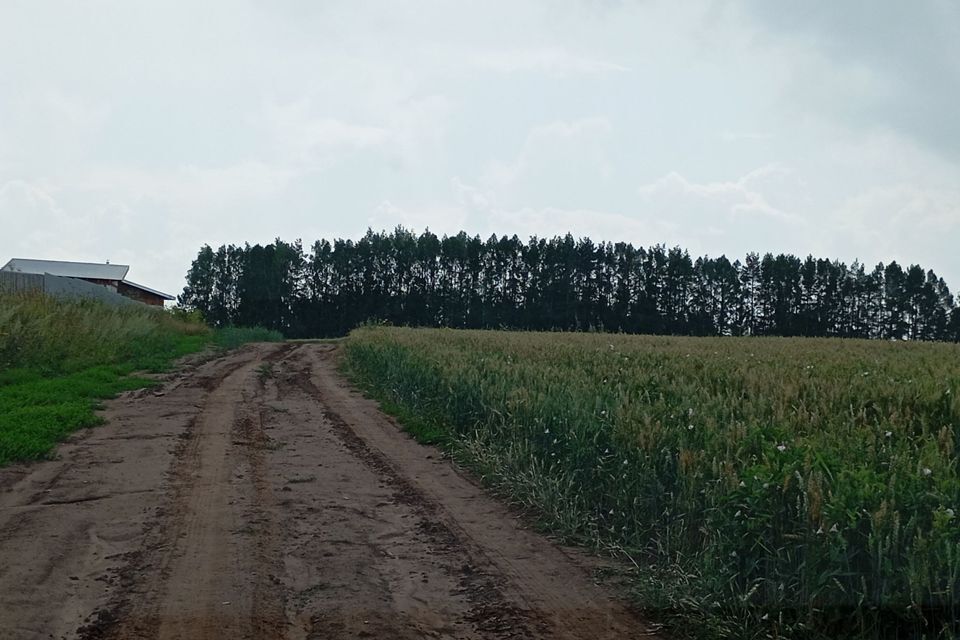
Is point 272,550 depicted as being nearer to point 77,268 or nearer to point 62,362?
point 62,362

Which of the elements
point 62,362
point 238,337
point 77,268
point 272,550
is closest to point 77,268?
point 77,268

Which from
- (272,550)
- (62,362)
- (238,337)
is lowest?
(272,550)

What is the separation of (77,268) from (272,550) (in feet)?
233

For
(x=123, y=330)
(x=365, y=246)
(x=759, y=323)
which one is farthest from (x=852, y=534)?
(x=365, y=246)

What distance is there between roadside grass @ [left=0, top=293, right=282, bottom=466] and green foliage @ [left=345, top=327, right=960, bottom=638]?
518 cm

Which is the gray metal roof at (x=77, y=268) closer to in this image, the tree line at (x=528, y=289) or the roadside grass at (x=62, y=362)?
the tree line at (x=528, y=289)

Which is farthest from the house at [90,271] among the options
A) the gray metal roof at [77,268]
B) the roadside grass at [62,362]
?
the roadside grass at [62,362]

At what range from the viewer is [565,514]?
22.7 ft

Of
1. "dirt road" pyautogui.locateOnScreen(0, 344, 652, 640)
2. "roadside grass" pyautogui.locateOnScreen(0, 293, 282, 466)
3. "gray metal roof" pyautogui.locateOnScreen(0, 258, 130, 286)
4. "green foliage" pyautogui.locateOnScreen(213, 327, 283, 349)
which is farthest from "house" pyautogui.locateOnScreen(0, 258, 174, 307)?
"dirt road" pyautogui.locateOnScreen(0, 344, 652, 640)

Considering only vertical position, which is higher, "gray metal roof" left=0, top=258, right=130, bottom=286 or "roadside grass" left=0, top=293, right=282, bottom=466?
"gray metal roof" left=0, top=258, right=130, bottom=286

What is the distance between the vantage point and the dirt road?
4.85 meters

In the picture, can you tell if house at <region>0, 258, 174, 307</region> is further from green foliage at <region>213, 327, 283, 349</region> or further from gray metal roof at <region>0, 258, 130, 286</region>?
green foliage at <region>213, 327, 283, 349</region>

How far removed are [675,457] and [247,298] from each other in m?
78.9

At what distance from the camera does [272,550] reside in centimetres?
614
